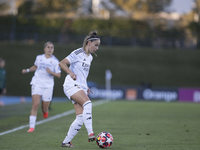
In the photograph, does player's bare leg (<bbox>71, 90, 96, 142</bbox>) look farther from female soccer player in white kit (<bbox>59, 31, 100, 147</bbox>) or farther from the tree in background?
the tree in background

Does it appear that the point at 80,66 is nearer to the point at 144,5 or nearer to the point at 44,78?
the point at 44,78

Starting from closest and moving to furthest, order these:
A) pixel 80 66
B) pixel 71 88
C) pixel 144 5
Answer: pixel 71 88, pixel 80 66, pixel 144 5

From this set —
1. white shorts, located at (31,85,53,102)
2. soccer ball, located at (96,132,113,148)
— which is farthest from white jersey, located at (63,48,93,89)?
white shorts, located at (31,85,53,102)

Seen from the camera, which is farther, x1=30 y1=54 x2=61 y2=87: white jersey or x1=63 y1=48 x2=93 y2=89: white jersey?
x1=30 y1=54 x2=61 y2=87: white jersey

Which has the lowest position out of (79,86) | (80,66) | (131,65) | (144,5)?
(131,65)

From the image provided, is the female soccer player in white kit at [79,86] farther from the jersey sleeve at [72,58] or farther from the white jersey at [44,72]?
the white jersey at [44,72]

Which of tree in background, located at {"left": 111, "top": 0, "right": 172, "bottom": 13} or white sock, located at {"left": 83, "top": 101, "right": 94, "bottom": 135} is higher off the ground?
tree in background, located at {"left": 111, "top": 0, "right": 172, "bottom": 13}

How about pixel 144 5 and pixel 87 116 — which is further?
pixel 144 5

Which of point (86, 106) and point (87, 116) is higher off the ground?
point (86, 106)

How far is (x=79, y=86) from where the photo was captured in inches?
274

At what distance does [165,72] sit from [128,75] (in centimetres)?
319

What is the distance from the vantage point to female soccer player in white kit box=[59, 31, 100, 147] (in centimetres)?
681

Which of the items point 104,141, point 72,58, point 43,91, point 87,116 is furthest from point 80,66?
point 43,91

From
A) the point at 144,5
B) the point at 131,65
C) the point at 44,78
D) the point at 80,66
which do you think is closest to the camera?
the point at 80,66
